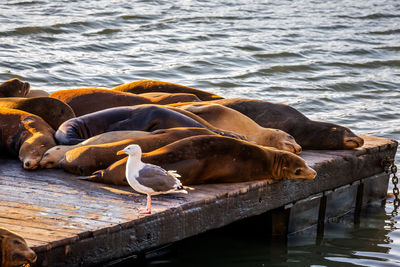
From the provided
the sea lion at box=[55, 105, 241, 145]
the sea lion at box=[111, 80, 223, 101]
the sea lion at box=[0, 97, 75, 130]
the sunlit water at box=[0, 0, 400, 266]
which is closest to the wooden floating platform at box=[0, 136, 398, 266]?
the sea lion at box=[55, 105, 241, 145]

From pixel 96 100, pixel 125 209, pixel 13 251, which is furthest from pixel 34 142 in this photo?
pixel 13 251

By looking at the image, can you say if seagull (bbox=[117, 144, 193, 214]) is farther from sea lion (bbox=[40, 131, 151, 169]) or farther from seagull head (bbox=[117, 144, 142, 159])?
sea lion (bbox=[40, 131, 151, 169])

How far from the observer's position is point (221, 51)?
61.9 ft

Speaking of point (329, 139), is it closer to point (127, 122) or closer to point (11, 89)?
point (127, 122)

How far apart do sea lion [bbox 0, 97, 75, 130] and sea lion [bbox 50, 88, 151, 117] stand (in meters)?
0.60

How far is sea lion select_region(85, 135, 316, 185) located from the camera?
6.04 metres

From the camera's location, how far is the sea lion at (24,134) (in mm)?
6664

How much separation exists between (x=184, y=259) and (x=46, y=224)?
1.97 metres

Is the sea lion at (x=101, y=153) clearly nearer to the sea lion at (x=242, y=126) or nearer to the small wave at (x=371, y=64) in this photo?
the sea lion at (x=242, y=126)

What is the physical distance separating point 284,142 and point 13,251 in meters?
3.73

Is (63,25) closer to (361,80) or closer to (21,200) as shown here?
(361,80)

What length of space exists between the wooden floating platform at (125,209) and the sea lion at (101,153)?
4.2 inches

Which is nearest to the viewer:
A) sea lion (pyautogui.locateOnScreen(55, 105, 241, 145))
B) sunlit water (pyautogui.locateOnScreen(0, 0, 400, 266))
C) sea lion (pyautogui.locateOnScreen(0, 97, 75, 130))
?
sea lion (pyautogui.locateOnScreen(55, 105, 241, 145))

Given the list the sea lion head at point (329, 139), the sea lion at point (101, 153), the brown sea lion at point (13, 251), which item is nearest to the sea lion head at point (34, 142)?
the sea lion at point (101, 153)
